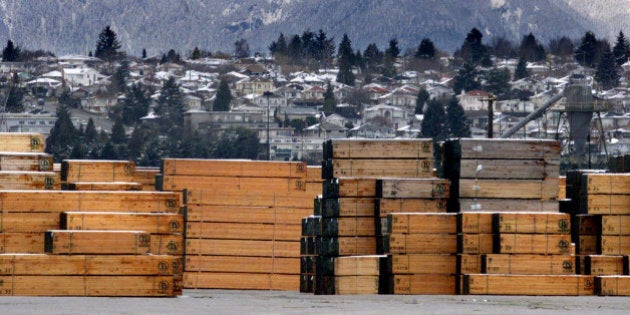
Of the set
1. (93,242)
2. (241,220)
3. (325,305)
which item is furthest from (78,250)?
(241,220)

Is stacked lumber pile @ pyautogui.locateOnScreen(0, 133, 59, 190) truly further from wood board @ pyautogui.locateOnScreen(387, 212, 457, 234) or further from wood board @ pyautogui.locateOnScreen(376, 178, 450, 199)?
wood board @ pyautogui.locateOnScreen(387, 212, 457, 234)

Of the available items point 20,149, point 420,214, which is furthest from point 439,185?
point 20,149

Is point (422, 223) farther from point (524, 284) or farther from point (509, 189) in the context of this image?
point (524, 284)

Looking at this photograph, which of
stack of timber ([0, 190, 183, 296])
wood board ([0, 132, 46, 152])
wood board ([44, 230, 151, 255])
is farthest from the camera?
wood board ([0, 132, 46, 152])

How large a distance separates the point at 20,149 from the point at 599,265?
10.2m

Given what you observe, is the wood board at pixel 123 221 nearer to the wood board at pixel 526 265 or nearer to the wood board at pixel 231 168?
the wood board at pixel 526 265

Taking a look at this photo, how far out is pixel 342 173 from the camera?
33.7 m

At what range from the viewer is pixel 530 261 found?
3144 cm

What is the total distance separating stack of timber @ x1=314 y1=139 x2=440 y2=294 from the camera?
3300 cm

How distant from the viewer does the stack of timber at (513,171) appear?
3259 cm

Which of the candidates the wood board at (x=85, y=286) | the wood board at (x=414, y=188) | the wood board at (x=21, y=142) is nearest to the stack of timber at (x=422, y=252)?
the wood board at (x=414, y=188)

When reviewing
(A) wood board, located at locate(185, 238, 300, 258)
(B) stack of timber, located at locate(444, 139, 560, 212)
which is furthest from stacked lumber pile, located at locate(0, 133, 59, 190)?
(B) stack of timber, located at locate(444, 139, 560, 212)

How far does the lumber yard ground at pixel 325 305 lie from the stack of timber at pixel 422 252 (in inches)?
38.9

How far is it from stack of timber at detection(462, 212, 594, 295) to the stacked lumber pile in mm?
7523
